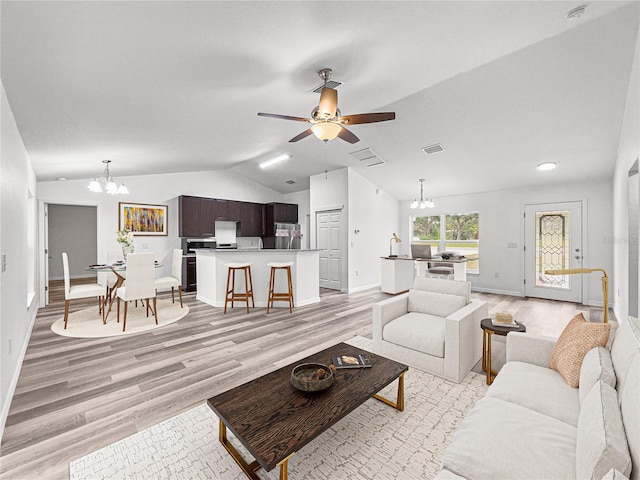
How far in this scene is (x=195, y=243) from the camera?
23.1 feet

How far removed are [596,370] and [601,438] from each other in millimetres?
645

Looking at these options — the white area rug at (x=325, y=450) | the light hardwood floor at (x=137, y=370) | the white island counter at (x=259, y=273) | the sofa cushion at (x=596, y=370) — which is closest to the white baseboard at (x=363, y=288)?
the white island counter at (x=259, y=273)

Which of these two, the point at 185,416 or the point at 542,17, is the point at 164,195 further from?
the point at 542,17

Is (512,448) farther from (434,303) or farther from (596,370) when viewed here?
(434,303)

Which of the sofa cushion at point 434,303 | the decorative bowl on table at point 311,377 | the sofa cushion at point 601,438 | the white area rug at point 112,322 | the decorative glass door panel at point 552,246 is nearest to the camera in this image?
the sofa cushion at point 601,438

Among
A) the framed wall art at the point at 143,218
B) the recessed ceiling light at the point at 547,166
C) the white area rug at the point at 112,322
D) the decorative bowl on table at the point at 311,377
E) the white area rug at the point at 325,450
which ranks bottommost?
the white area rug at the point at 325,450

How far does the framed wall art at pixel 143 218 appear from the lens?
628cm

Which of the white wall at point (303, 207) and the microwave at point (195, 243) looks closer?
the microwave at point (195, 243)

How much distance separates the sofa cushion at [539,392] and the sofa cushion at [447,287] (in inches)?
46.5

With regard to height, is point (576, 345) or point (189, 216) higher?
point (189, 216)

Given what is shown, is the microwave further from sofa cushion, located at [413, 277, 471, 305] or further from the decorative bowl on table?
the decorative bowl on table

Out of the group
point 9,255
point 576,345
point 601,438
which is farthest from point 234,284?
point 601,438

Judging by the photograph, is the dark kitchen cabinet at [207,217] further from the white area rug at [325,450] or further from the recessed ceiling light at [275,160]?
the white area rug at [325,450]

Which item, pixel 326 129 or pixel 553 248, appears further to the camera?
pixel 553 248
